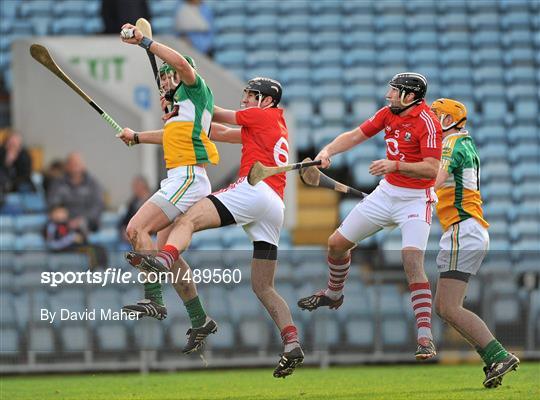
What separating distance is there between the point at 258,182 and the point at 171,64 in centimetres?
118

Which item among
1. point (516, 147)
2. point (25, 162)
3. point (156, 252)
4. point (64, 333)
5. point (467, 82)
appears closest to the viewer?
point (156, 252)

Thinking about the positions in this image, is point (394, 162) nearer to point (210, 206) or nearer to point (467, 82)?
point (210, 206)

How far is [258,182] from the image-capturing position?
38.1ft

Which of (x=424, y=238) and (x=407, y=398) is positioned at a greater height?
(x=424, y=238)

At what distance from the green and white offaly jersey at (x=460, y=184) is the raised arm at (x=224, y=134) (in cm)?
169

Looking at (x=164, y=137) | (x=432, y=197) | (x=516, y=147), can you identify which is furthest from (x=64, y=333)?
(x=516, y=147)

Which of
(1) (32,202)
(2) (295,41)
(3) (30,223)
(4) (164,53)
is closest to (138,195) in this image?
(3) (30,223)

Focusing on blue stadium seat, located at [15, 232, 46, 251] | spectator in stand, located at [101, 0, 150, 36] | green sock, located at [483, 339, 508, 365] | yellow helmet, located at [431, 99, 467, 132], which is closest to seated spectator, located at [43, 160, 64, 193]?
blue stadium seat, located at [15, 232, 46, 251]

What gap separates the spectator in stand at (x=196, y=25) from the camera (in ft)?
70.3

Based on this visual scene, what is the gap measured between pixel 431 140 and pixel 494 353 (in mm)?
1795

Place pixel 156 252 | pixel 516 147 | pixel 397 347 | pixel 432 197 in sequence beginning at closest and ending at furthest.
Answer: pixel 156 252
pixel 432 197
pixel 397 347
pixel 516 147

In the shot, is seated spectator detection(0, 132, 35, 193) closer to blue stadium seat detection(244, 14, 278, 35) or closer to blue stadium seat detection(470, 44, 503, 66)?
blue stadium seat detection(244, 14, 278, 35)

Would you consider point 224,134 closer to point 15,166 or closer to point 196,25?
point 15,166

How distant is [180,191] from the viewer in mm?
11570
